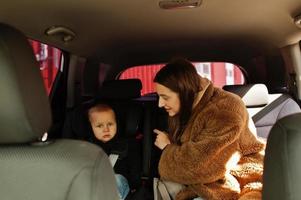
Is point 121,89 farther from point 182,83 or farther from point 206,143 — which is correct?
point 206,143

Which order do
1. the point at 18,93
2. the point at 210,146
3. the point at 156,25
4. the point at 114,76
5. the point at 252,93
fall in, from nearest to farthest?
the point at 18,93 → the point at 210,146 → the point at 156,25 → the point at 252,93 → the point at 114,76

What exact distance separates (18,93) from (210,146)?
1.17 metres

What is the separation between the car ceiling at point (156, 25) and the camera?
2627mm

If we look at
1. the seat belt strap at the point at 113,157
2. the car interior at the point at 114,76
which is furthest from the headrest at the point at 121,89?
the seat belt strap at the point at 113,157

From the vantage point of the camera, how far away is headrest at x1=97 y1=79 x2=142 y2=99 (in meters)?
3.61

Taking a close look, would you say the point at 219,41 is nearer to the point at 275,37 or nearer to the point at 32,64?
the point at 275,37

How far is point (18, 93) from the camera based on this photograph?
1.43 meters

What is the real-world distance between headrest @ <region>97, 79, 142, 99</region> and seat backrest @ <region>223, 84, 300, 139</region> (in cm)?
76

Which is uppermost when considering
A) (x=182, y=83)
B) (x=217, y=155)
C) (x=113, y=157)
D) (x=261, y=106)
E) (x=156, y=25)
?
(x=156, y=25)

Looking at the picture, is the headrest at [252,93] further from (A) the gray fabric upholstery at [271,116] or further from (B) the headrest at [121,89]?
(B) the headrest at [121,89]

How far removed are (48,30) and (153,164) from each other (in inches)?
48.5

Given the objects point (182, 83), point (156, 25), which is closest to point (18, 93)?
point (182, 83)

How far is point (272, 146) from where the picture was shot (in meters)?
1.34

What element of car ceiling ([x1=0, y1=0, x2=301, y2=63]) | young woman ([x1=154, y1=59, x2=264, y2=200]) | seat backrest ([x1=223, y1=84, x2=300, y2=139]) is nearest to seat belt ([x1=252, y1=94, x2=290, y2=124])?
seat backrest ([x1=223, y1=84, x2=300, y2=139])
